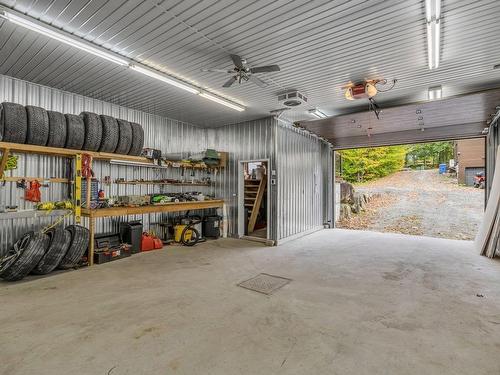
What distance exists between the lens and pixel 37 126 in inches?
171

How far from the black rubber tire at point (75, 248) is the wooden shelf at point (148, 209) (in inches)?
14.7

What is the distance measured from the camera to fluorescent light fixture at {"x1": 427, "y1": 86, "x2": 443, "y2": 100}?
4.96 meters

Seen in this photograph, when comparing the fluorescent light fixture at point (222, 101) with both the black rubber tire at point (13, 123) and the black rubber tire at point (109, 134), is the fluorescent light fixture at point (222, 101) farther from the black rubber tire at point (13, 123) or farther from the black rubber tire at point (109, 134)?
the black rubber tire at point (13, 123)

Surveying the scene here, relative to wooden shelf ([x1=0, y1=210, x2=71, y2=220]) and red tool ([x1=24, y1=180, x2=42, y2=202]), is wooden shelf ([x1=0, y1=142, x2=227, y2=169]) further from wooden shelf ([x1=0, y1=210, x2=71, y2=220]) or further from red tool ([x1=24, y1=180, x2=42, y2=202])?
wooden shelf ([x1=0, y1=210, x2=71, y2=220])

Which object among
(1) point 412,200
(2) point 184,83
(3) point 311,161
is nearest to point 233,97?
(2) point 184,83

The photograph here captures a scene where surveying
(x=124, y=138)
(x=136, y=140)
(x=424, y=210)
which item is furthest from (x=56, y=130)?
(x=424, y=210)

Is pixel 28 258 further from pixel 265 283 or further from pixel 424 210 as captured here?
pixel 424 210

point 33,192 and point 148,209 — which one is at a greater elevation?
Answer: point 33,192

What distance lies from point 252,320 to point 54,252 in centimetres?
358

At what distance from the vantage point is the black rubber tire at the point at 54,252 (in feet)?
13.5

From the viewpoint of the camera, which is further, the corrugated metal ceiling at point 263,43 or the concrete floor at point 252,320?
the corrugated metal ceiling at point 263,43

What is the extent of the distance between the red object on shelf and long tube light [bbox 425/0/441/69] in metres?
6.21

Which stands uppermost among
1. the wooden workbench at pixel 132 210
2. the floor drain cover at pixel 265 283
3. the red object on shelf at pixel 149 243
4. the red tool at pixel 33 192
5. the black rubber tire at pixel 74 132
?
the black rubber tire at pixel 74 132

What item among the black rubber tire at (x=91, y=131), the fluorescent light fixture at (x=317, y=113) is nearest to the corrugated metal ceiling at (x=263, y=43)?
the black rubber tire at (x=91, y=131)
